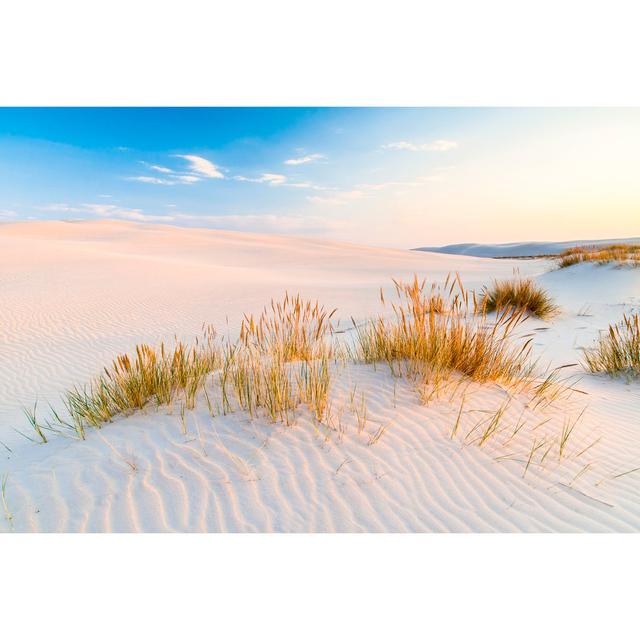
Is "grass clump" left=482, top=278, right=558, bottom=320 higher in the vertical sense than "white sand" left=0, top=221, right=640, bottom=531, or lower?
higher

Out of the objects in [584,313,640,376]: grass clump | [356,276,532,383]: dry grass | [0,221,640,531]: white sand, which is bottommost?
[0,221,640,531]: white sand

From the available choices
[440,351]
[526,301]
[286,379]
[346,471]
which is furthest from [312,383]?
[526,301]

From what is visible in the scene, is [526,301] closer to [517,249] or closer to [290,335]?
[290,335]

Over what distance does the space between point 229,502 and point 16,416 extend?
3.66 meters

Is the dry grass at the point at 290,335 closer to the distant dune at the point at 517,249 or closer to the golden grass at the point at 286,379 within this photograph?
the golden grass at the point at 286,379

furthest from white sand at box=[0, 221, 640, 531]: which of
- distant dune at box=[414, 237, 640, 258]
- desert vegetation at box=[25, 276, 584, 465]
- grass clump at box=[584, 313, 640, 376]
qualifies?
distant dune at box=[414, 237, 640, 258]

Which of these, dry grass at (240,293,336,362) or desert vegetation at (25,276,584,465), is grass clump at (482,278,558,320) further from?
dry grass at (240,293,336,362)

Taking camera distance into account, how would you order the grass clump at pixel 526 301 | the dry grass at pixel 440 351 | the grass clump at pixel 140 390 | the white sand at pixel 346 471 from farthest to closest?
the grass clump at pixel 526 301, the dry grass at pixel 440 351, the grass clump at pixel 140 390, the white sand at pixel 346 471

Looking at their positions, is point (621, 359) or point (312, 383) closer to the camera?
point (312, 383)

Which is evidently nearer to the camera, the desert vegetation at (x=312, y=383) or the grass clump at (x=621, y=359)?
the desert vegetation at (x=312, y=383)

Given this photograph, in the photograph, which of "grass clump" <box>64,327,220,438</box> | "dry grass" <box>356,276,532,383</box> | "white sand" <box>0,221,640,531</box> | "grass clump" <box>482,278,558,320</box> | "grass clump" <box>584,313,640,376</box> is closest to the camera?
"white sand" <box>0,221,640,531</box>

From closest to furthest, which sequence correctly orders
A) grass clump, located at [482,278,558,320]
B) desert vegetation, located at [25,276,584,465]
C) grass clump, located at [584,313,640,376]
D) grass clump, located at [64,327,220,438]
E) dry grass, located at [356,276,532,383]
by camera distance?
desert vegetation, located at [25,276,584,465] < grass clump, located at [64,327,220,438] < dry grass, located at [356,276,532,383] < grass clump, located at [584,313,640,376] < grass clump, located at [482,278,558,320]

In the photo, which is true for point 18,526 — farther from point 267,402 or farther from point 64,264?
point 64,264

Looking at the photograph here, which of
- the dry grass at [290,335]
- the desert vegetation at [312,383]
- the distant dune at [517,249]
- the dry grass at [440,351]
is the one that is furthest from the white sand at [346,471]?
the distant dune at [517,249]
